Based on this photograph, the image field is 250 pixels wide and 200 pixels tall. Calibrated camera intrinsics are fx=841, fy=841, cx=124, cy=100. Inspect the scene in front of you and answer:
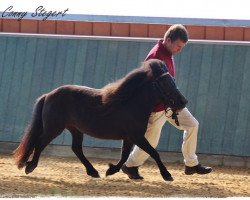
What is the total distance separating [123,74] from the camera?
12.4m

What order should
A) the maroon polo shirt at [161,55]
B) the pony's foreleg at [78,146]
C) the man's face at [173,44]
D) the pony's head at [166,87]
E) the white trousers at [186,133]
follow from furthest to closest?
the pony's foreleg at [78,146]
the white trousers at [186,133]
the maroon polo shirt at [161,55]
the man's face at [173,44]
the pony's head at [166,87]

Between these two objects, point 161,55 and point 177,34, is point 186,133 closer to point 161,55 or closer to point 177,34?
point 161,55

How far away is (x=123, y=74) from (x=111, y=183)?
3510 mm

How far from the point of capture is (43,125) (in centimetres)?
978

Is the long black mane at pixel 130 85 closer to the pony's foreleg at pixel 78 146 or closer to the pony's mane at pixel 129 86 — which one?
the pony's mane at pixel 129 86

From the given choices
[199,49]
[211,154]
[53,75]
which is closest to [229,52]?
[199,49]

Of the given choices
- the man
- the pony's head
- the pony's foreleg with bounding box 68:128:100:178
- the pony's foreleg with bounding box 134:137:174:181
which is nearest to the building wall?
the pony's foreleg with bounding box 68:128:100:178

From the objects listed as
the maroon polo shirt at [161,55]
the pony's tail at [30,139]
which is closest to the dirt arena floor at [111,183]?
the pony's tail at [30,139]

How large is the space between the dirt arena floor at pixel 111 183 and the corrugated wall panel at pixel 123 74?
0.84m

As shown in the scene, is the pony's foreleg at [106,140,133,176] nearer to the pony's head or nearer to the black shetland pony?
the black shetland pony

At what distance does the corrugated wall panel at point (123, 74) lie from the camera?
11953 millimetres

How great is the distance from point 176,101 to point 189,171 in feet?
3.19

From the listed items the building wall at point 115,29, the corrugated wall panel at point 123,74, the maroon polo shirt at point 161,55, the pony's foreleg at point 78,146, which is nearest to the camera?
the maroon polo shirt at point 161,55

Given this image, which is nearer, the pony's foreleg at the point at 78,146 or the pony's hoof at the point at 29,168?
the pony's hoof at the point at 29,168
